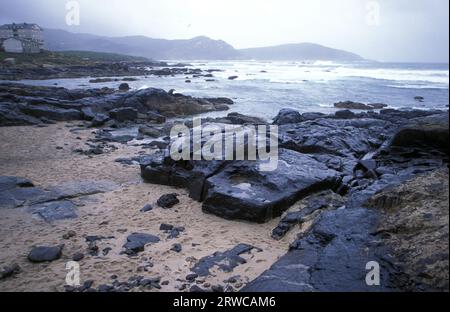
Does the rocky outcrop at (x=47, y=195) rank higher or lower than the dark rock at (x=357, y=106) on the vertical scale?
lower

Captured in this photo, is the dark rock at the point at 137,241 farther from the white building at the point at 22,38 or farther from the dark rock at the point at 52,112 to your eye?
the white building at the point at 22,38

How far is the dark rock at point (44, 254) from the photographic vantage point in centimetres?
583

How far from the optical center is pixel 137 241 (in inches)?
256

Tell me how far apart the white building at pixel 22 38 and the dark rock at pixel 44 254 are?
236 ft

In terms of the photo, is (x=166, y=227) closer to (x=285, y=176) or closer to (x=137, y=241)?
(x=137, y=241)

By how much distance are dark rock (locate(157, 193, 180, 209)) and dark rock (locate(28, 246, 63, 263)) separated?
2.54 m

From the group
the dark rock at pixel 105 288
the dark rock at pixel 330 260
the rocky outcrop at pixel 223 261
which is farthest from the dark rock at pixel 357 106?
the dark rock at pixel 105 288

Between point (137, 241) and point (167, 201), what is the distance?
1.80 m

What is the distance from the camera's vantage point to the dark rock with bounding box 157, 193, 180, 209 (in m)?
8.14

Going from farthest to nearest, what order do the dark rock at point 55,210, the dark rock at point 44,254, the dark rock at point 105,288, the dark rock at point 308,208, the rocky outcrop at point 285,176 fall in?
the dark rock at point 55,210
the rocky outcrop at point 285,176
the dark rock at point 308,208
the dark rock at point 44,254
the dark rock at point 105,288

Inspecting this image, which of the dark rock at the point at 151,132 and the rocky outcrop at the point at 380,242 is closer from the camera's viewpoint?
the rocky outcrop at the point at 380,242

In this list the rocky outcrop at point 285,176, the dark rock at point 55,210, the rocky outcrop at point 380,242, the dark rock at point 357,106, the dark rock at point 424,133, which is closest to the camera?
the rocky outcrop at point 380,242

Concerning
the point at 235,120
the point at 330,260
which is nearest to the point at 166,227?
the point at 330,260
